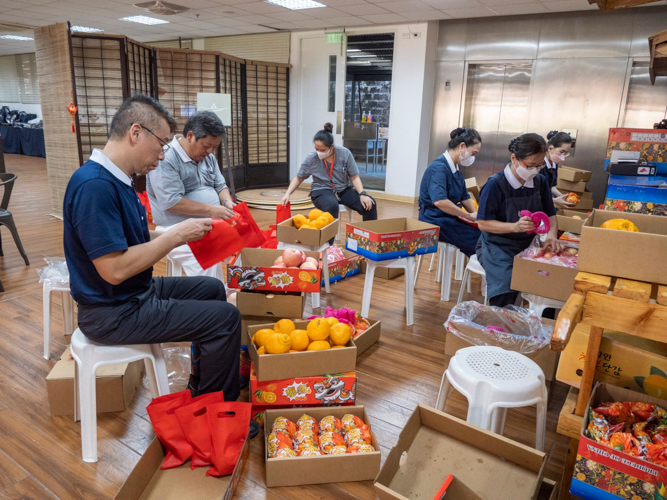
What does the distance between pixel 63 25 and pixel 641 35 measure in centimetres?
718

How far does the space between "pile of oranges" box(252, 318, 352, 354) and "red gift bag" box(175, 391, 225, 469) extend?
0.41 m

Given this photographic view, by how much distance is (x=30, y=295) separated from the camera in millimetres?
3627

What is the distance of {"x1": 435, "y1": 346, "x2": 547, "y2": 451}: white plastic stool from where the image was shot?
167 cm

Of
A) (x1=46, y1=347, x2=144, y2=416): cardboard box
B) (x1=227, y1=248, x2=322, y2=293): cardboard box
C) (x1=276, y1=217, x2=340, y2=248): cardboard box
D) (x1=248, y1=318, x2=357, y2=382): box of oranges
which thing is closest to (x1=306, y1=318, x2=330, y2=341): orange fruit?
(x1=248, y1=318, x2=357, y2=382): box of oranges

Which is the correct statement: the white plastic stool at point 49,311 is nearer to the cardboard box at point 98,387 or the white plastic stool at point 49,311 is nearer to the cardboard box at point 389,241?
the cardboard box at point 98,387

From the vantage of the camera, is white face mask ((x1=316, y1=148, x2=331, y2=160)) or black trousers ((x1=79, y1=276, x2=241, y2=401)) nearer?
black trousers ((x1=79, y1=276, x2=241, y2=401))

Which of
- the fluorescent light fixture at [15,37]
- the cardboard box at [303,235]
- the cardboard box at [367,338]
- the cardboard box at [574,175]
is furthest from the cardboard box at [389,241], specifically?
the fluorescent light fixture at [15,37]

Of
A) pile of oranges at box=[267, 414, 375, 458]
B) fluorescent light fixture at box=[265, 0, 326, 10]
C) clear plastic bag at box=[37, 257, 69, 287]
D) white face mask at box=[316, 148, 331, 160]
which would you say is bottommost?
pile of oranges at box=[267, 414, 375, 458]

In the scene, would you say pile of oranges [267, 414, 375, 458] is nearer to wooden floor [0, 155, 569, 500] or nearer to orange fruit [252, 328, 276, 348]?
wooden floor [0, 155, 569, 500]

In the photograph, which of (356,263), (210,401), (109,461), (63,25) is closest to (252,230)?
(210,401)

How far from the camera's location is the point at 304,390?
6.86 feet

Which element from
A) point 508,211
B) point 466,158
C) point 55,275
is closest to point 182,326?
point 55,275

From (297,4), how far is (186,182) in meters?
5.14

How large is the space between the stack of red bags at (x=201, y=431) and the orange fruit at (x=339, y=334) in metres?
0.54
